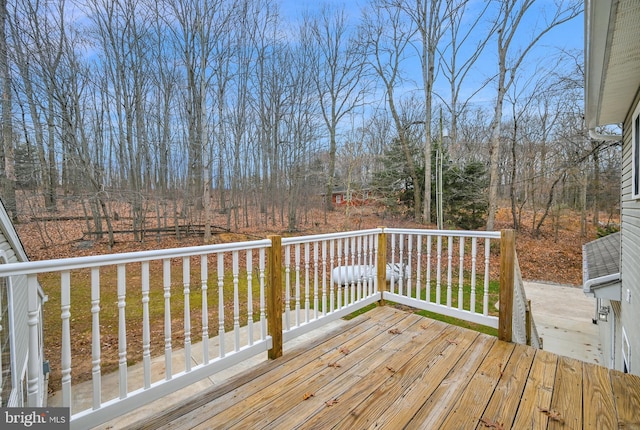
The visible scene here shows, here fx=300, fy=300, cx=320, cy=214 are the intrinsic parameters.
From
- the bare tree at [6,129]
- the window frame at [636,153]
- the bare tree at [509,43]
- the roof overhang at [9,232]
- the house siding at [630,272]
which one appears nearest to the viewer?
the roof overhang at [9,232]

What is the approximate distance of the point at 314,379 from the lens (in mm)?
2152

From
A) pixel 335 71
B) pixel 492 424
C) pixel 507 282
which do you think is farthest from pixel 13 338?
pixel 335 71

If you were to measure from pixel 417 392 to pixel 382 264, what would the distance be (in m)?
1.84

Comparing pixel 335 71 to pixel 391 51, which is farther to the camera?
pixel 335 71

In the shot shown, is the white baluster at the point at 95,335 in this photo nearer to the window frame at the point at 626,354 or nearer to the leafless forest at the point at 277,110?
the window frame at the point at 626,354

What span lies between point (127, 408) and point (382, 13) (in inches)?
571

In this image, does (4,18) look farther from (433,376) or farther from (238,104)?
(433,376)

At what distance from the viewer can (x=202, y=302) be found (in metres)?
1.90

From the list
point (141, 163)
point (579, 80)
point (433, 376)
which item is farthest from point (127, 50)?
point (579, 80)

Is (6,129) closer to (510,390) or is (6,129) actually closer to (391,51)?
(510,390)

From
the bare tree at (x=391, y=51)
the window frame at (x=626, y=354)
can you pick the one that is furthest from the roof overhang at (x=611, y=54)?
the bare tree at (x=391, y=51)

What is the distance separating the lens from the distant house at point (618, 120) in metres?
1.92

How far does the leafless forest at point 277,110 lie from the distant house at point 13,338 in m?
6.59

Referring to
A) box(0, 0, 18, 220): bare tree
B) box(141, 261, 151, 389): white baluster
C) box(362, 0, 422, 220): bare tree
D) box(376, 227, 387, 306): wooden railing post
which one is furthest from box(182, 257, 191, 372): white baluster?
box(362, 0, 422, 220): bare tree
